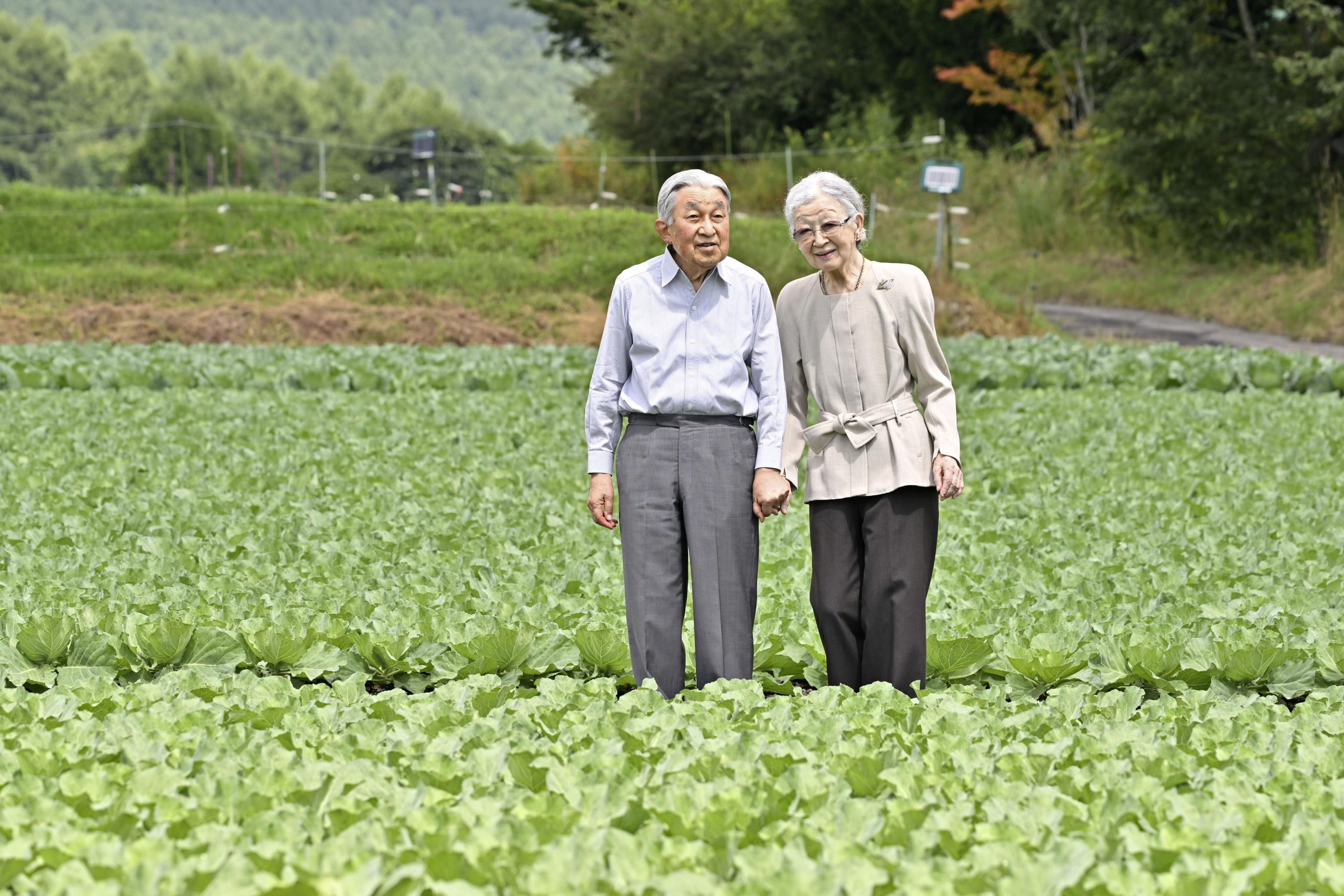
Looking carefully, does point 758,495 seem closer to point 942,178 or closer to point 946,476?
point 946,476

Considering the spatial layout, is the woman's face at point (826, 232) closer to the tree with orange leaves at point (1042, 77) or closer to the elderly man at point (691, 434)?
the elderly man at point (691, 434)

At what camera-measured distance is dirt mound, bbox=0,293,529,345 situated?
697 inches

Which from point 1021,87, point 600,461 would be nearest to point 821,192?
point 600,461

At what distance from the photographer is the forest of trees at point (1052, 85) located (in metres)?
22.7

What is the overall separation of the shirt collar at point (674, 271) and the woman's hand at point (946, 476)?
0.78 metres

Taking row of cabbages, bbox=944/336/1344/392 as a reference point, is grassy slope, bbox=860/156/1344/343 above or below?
above

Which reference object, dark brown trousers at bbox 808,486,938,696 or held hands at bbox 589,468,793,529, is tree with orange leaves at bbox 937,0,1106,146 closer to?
dark brown trousers at bbox 808,486,938,696

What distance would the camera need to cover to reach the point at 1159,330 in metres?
20.8

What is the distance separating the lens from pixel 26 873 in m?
2.60

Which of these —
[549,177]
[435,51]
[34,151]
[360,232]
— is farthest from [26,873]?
[435,51]

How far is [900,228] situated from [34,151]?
70.9m

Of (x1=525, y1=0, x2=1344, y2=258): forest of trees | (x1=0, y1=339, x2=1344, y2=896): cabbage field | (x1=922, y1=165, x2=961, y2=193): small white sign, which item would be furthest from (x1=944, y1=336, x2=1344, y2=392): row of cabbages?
(x1=525, y1=0, x2=1344, y2=258): forest of trees

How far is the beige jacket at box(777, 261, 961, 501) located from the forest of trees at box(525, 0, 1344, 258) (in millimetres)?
18419

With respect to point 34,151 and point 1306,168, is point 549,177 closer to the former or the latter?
point 1306,168
